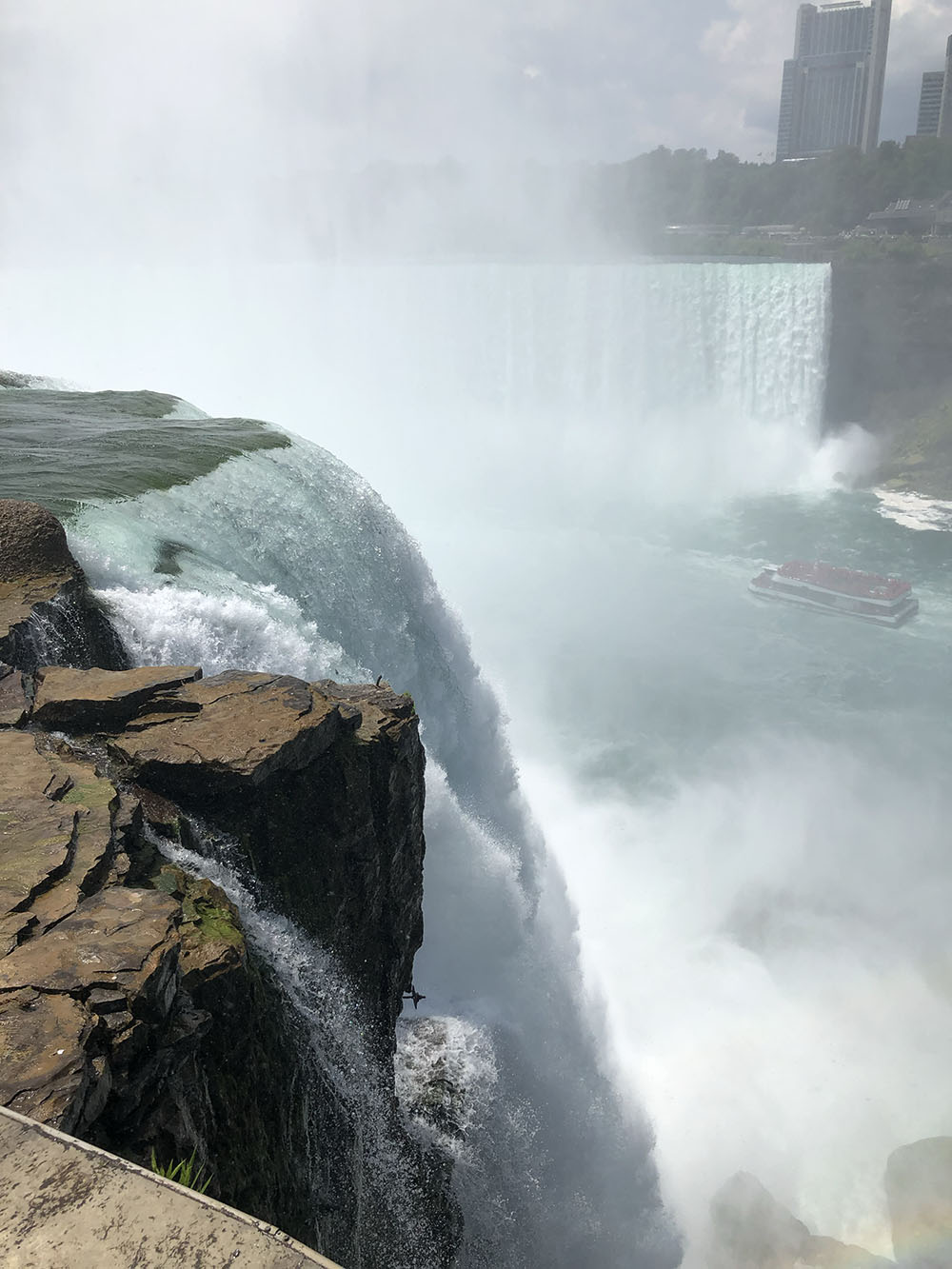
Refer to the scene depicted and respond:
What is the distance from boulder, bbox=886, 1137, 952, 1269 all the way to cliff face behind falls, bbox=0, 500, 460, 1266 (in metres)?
5.88

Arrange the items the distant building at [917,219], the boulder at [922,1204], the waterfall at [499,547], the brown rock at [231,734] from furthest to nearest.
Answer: the distant building at [917,219]
the boulder at [922,1204]
the waterfall at [499,547]
the brown rock at [231,734]

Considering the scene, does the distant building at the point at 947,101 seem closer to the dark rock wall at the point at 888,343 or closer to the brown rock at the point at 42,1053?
the dark rock wall at the point at 888,343

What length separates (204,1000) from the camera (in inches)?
172

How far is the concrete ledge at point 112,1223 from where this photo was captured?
7.09ft

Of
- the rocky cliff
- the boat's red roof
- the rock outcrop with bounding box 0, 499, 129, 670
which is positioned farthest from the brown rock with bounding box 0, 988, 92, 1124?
the rocky cliff

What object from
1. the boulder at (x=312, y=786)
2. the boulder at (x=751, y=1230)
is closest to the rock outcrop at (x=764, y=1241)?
the boulder at (x=751, y=1230)

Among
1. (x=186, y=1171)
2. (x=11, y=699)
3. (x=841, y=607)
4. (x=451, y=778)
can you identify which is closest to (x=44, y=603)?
(x=11, y=699)

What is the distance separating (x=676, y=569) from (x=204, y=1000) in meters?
26.1

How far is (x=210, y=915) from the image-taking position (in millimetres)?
4797

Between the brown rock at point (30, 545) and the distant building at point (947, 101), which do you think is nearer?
the brown rock at point (30, 545)

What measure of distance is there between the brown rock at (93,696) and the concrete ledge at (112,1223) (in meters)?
3.96

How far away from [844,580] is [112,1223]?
27.0 m

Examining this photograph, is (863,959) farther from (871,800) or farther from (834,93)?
(834,93)

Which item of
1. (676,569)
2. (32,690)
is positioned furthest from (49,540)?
(676,569)
